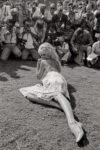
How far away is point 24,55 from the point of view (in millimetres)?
9859

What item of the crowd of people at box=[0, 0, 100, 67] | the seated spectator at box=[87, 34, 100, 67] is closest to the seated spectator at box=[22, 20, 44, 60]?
the crowd of people at box=[0, 0, 100, 67]

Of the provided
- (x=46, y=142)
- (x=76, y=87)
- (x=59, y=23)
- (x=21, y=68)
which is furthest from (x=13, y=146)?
(x=59, y=23)

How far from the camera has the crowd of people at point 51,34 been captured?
971cm

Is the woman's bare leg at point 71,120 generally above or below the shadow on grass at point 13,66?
above

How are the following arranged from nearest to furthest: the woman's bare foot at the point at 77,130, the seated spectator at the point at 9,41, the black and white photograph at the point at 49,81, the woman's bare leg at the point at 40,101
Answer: the woman's bare foot at the point at 77,130 < the black and white photograph at the point at 49,81 < the woman's bare leg at the point at 40,101 < the seated spectator at the point at 9,41

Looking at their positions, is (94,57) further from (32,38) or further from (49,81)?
(49,81)

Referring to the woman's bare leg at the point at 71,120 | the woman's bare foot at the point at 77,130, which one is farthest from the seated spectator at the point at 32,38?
the woman's bare foot at the point at 77,130

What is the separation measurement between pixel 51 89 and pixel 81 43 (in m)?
3.99

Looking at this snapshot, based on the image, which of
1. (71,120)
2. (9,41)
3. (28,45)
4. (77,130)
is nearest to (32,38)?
(28,45)

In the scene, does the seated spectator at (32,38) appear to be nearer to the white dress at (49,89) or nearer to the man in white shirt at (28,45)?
the man in white shirt at (28,45)

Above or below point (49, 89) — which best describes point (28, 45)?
below

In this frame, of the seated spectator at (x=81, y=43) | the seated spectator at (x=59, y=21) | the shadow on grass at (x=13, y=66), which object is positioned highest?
the seated spectator at (x=59, y=21)

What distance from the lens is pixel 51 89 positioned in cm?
636

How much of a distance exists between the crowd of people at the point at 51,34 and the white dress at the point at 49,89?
9.79ft
